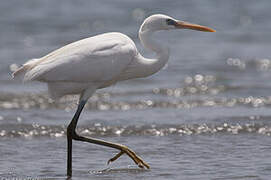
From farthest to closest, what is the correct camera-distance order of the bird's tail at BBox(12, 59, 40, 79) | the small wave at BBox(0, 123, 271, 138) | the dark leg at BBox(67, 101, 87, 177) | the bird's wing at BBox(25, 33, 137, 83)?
the small wave at BBox(0, 123, 271, 138)
the bird's tail at BBox(12, 59, 40, 79)
the dark leg at BBox(67, 101, 87, 177)
the bird's wing at BBox(25, 33, 137, 83)

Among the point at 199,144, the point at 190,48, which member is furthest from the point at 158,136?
the point at 190,48

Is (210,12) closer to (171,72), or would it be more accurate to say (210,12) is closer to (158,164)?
(171,72)

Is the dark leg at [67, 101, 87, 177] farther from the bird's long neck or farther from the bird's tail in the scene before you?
the bird's long neck

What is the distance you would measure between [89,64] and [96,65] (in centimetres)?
8

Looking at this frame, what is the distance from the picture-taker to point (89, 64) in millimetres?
7762

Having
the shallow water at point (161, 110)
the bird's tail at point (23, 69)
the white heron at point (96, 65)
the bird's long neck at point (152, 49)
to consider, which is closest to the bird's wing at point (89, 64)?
the white heron at point (96, 65)

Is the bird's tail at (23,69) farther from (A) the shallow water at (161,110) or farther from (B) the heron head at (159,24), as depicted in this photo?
(B) the heron head at (159,24)

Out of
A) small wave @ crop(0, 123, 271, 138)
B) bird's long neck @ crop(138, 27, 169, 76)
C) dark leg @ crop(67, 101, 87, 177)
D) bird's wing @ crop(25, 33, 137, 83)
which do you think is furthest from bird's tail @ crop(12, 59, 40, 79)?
small wave @ crop(0, 123, 271, 138)


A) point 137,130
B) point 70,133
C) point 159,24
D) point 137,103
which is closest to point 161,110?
point 137,103

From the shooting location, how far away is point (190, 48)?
17.1 m

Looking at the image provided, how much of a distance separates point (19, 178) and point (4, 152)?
138 centimetres

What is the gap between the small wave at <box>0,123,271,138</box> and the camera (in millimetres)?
10133

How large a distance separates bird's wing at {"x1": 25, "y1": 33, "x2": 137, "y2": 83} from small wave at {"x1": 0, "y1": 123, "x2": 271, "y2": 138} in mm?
2445

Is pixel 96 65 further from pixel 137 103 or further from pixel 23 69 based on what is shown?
pixel 137 103
